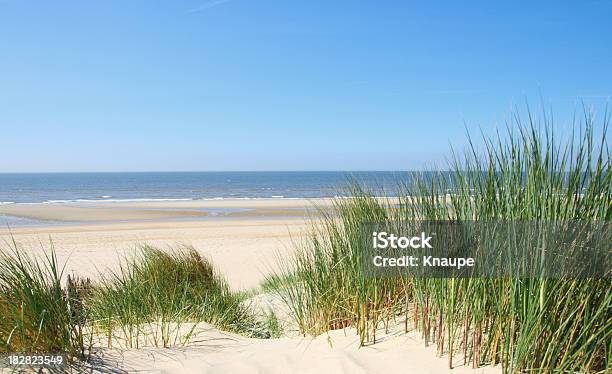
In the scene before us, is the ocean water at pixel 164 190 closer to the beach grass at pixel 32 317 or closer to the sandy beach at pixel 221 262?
the sandy beach at pixel 221 262

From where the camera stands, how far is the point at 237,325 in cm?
446

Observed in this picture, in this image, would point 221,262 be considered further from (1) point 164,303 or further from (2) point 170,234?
(1) point 164,303

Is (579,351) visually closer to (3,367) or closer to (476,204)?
(476,204)

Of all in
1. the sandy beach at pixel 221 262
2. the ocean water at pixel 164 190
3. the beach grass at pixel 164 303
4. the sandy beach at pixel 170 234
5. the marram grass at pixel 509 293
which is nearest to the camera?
the marram grass at pixel 509 293

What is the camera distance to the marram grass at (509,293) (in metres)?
2.16

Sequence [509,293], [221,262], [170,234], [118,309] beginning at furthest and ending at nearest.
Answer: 1. [170,234]
2. [221,262]
3. [118,309]
4. [509,293]

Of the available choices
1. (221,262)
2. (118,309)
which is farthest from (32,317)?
(221,262)

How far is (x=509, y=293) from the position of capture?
228 cm

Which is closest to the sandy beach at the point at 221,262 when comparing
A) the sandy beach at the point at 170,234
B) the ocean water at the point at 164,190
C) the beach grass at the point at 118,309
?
the sandy beach at the point at 170,234

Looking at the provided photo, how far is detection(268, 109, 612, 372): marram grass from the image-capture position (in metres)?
2.16

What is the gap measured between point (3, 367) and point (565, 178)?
3.39 metres

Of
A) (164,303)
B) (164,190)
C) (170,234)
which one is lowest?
(170,234)

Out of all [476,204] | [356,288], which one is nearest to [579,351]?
[476,204]

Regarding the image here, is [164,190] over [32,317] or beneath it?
beneath
